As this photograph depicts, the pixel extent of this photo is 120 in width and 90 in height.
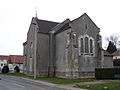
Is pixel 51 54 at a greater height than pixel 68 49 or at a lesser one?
lesser

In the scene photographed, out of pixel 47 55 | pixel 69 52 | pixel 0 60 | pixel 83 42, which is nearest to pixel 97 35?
pixel 83 42

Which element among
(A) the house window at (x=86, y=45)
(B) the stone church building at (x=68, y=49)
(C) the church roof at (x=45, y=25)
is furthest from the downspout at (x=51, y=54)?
(A) the house window at (x=86, y=45)

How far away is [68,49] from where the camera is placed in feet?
115

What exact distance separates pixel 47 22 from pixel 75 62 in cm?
1425

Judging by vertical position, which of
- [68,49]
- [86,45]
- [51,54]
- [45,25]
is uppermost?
[45,25]

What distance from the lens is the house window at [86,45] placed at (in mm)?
36156

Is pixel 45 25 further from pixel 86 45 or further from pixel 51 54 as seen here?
pixel 86 45

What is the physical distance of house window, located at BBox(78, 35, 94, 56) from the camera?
36156mm

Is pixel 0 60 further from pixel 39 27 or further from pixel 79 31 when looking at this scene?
pixel 79 31

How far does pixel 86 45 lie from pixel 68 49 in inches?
152

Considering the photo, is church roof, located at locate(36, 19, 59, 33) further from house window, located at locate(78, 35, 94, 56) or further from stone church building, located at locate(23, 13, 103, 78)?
house window, located at locate(78, 35, 94, 56)

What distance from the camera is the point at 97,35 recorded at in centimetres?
3834

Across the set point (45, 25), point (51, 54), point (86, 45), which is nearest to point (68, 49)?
point (86, 45)

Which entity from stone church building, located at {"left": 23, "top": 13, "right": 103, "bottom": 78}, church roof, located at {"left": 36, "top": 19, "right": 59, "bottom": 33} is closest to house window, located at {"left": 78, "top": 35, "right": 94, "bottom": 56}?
stone church building, located at {"left": 23, "top": 13, "right": 103, "bottom": 78}
